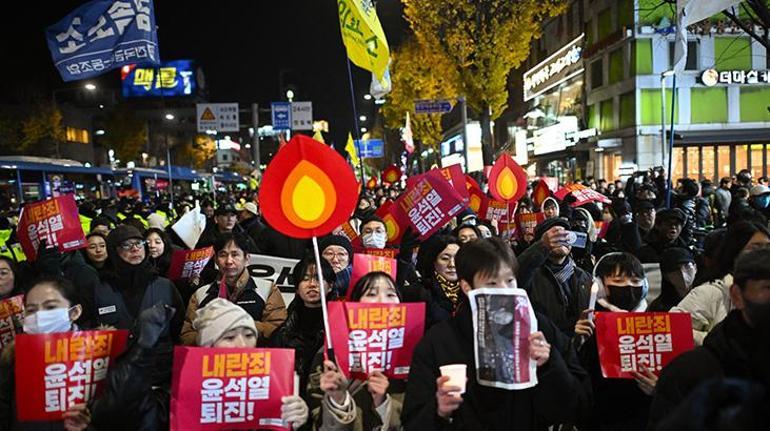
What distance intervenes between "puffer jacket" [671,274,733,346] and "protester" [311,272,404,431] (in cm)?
162

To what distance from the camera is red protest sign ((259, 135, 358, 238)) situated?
3424 mm

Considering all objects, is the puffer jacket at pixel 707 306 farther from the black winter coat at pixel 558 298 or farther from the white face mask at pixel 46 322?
the white face mask at pixel 46 322

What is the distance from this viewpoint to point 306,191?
3.47 m

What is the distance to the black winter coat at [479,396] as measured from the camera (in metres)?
2.54

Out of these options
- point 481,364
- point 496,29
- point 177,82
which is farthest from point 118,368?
point 177,82

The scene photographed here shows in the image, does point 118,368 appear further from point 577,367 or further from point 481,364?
point 577,367

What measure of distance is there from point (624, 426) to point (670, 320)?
0.59 meters

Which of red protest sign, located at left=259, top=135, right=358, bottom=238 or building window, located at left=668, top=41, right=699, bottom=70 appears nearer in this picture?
red protest sign, located at left=259, top=135, right=358, bottom=238

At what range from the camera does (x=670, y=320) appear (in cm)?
302

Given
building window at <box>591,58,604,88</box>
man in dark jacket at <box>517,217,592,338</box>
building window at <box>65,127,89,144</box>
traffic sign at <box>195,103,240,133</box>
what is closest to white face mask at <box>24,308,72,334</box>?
man in dark jacket at <box>517,217,592,338</box>

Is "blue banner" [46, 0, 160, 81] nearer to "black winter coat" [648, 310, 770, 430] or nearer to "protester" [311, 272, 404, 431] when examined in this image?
"protester" [311, 272, 404, 431]

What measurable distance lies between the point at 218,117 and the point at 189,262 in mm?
19629

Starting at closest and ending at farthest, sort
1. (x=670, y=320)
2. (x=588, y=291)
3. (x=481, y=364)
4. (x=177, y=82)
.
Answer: (x=481, y=364) < (x=670, y=320) < (x=588, y=291) < (x=177, y=82)

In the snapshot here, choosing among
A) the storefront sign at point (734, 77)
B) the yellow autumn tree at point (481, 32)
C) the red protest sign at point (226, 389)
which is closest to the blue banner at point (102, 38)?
the red protest sign at point (226, 389)
